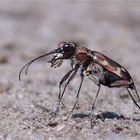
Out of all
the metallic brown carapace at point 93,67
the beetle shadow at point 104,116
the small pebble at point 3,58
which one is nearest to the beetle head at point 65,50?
the metallic brown carapace at point 93,67

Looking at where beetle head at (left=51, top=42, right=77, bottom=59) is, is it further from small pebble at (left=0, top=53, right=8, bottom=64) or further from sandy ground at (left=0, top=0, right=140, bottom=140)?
small pebble at (left=0, top=53, right=8, bottom=64)

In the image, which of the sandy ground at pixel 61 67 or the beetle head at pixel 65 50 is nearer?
the sandy ground at pixel 61 67

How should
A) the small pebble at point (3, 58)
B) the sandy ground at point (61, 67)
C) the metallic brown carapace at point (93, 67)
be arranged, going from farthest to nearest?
the small pebble at point (3, 58), the metallic brown carapace at point (93, 67), the sandy ground at point (61, 67)

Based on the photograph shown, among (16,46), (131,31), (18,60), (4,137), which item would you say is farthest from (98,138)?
(131,31)

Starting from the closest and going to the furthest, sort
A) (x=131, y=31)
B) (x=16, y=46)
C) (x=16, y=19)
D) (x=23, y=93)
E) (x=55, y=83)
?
(x=23, y=93) < (x=55, y=83) < (x=16, y=46) < (x=131, y=31) < (x=16, y=19)

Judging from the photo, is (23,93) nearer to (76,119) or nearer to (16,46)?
(76,119)

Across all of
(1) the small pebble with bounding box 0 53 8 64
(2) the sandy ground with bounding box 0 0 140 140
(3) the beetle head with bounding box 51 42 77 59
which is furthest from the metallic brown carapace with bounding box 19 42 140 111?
(1) the small pebble with bounding box 0 53 8 64

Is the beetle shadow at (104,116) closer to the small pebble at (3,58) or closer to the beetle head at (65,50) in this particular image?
the beetle head at (65,50)

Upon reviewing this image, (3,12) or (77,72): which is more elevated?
(77,72)
